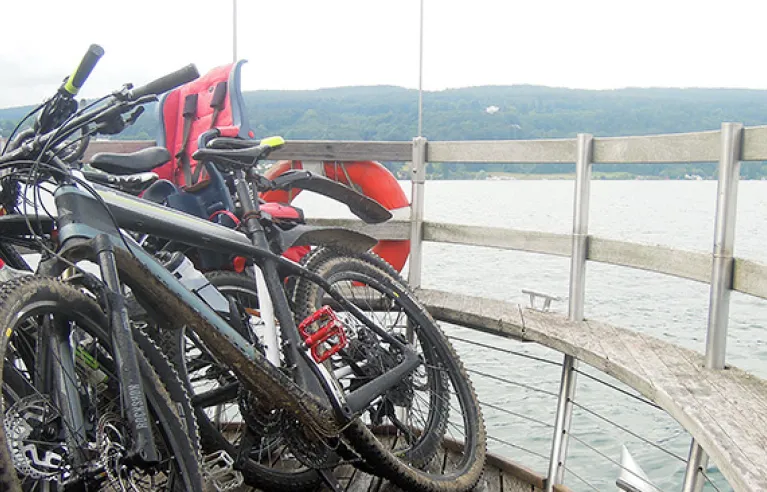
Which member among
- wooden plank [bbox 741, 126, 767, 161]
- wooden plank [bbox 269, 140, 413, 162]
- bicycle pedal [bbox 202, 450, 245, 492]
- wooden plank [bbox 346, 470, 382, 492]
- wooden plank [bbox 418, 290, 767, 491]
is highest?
wooden plank [bbox 741, 126, 767, 161]

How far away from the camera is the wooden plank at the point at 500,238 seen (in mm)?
3102

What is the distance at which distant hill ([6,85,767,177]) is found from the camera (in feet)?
58.0

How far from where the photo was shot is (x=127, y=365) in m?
1.62

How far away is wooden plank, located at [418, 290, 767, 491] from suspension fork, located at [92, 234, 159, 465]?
3.91 feet

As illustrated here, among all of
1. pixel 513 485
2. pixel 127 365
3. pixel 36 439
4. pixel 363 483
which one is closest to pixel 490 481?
pixel 513 485

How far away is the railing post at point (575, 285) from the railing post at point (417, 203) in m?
A: 0.79

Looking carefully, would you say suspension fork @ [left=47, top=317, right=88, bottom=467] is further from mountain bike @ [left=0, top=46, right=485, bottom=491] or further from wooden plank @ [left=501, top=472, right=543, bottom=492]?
wooden plank @ [left=501, top=472, right=543, bottom=492]

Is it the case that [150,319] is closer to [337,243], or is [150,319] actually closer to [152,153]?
[152,153]

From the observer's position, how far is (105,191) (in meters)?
1.88

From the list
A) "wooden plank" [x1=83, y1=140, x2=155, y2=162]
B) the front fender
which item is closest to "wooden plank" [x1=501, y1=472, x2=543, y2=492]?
the front fender

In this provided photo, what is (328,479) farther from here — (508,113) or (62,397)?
(508,113)

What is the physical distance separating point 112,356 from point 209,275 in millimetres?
847

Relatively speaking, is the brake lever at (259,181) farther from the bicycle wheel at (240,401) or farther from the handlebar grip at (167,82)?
the handlebar grip at (167,82)

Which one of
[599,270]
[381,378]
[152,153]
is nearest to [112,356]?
[152,153]
